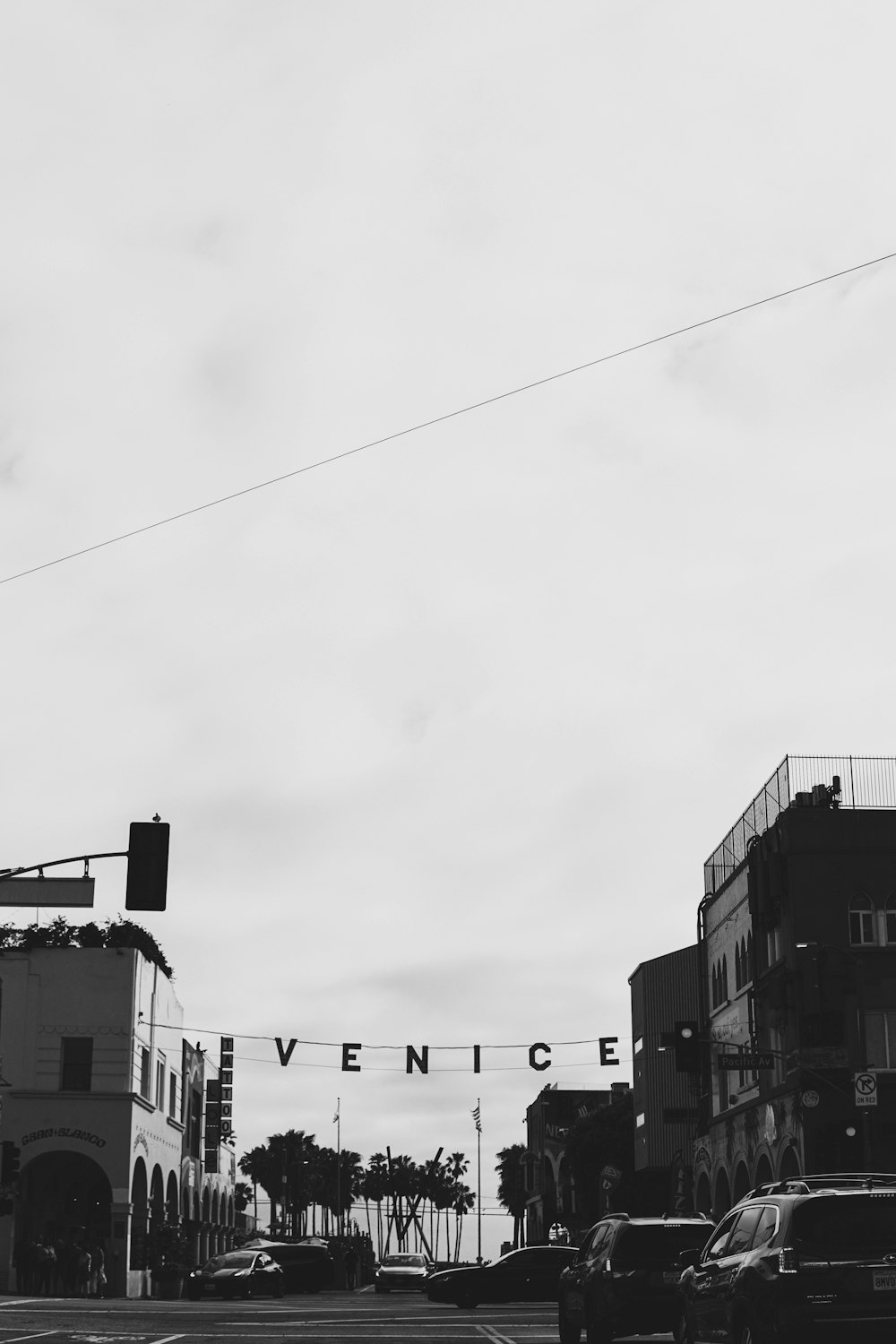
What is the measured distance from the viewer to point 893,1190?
13.3 meters

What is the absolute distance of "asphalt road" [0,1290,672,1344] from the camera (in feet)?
76.1

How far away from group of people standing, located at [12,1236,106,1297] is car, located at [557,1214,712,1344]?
33505mm

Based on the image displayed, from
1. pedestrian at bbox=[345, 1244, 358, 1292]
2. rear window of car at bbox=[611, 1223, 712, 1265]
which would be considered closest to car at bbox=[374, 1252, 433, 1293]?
pedestrian at bbox=[345, 1244, 358, 1292]

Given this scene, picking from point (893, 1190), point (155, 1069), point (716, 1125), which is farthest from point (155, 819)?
point (155, 1069)

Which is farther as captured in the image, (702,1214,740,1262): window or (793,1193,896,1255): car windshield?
(702,1214,740,1262): window

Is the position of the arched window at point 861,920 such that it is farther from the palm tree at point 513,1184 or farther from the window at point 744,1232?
the palm tree at point 513,1184

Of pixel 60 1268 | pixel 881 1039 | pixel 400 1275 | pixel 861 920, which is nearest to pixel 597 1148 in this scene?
pixel 400 1275

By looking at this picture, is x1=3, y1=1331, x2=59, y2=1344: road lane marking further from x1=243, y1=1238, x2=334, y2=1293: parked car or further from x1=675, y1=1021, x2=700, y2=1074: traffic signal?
x1=243, y1=1238, x2=334, y2=1293: parked car

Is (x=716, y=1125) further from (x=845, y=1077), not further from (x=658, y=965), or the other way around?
(x=658, y=965)

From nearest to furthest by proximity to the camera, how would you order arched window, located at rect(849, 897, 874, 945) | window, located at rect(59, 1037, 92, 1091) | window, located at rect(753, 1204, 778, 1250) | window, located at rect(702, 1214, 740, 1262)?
1. window, located at rect(753, 1204, 778, 1250)
2. window, located at rect(702, 1214, 740, 1262)
3. arched window, located at rect(849, 897, 874, 945)
4. window, located at rect(59, 1037, 92, 1091)

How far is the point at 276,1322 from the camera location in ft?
93.9

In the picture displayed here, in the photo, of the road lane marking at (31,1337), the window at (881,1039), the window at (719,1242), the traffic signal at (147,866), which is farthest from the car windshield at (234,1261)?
the window at (719,1242)

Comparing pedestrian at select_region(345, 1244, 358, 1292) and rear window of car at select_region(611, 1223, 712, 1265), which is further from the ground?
rear window of car at select_region(611, 1223, 712, 1265)

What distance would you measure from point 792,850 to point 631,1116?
2434 inches
